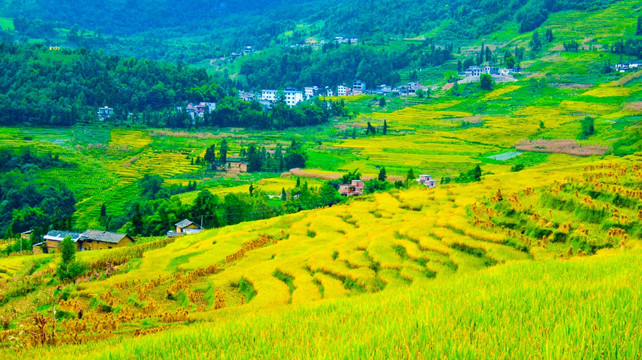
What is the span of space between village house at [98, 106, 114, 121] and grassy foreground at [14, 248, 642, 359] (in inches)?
3009

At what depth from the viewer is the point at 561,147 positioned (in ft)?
150

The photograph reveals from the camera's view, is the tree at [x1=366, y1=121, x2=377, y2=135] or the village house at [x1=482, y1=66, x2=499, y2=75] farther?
the village house at [x1=482, y1=66, x2=499, y2=75]

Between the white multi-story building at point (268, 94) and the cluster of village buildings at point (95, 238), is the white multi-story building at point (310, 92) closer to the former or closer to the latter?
the white multi-story building at point (268, 94)

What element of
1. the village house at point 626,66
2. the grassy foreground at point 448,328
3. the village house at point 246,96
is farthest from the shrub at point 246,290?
the village house at point 246,96

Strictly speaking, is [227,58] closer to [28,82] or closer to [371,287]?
[28,82]

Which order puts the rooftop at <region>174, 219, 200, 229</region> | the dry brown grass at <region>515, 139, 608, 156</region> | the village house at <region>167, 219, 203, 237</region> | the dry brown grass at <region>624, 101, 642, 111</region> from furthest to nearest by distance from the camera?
the dry brown grass at <region>624, 101, 642, 111</region>
the dry brown grass at <region>515, 139, 608, 156</region>
the rooftop at <region>174, 219, 200, 229</region>
the village house at <region>167, 219, 203, 237</region>

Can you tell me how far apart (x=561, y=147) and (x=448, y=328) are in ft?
147

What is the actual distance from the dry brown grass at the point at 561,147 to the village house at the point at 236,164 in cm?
2682

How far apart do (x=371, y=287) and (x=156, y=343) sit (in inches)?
240

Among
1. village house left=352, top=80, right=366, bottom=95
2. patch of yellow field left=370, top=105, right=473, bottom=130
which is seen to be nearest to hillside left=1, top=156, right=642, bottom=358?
patch of yellow field left=370, top=105, right=473, bottom=130

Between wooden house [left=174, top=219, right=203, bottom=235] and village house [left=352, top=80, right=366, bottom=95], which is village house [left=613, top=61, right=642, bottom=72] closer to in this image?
village house [left=352, top=80, right=366, bottom=95]

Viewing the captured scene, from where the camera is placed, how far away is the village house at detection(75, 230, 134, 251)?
3014 cm

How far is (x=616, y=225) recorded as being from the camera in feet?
39.9

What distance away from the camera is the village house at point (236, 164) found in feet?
177
